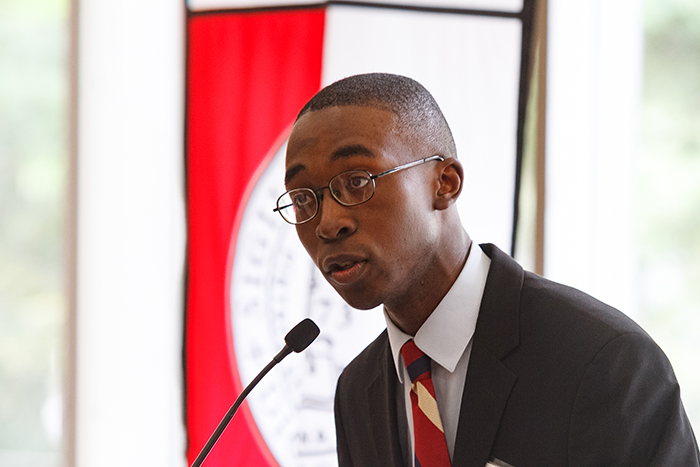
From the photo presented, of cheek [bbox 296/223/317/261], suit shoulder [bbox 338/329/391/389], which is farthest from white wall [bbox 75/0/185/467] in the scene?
cheek [bbox 296/223/317/261]

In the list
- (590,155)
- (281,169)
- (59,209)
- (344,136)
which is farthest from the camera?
(59,209)

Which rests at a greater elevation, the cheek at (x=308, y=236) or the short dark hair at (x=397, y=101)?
the short dark hair at (x=397, y=101)

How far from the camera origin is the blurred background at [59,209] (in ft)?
7.86

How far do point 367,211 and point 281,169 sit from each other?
1.33 m

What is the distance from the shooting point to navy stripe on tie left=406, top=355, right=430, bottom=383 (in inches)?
48.0

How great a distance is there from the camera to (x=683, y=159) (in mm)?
2418

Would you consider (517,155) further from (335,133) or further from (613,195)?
(335,133)

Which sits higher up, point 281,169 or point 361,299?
point 281,169

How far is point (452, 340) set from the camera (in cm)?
121

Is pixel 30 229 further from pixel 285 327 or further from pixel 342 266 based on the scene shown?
pixel 342 266

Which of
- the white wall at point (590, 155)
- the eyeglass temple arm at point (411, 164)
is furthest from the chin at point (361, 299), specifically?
the white wall at point (590, 155)

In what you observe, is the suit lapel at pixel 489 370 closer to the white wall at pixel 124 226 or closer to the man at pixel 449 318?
the man at pixel 449 318

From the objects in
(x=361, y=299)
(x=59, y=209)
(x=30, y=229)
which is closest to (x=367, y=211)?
(x=361, y=299)

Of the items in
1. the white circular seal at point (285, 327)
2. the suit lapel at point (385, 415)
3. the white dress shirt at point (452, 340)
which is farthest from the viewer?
the white circular seal at point (285, 327)
